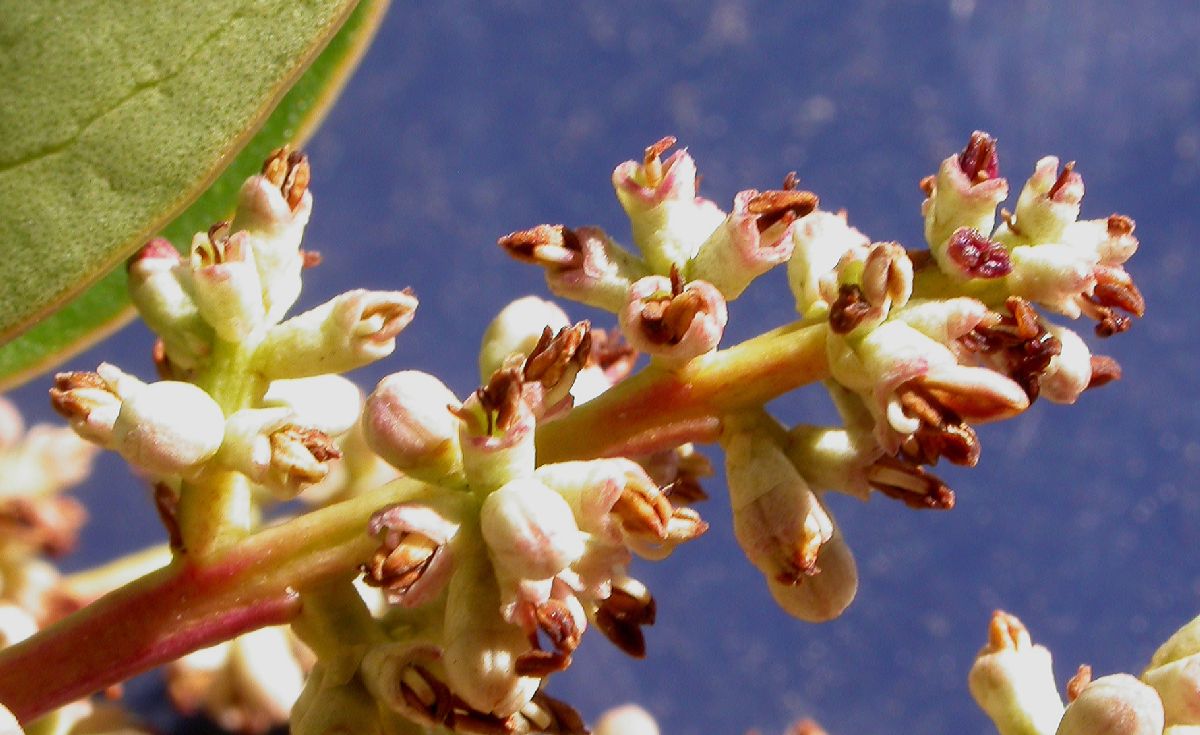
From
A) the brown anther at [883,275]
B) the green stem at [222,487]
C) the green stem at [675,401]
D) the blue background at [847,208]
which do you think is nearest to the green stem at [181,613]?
the green stem at [222,487]

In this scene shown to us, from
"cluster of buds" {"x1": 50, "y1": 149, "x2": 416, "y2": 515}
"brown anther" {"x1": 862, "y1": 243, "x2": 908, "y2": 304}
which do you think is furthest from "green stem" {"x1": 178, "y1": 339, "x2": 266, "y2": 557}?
"brown anther" {"x1": 862, "y1": 243, "x2": 908, "y2": 304}

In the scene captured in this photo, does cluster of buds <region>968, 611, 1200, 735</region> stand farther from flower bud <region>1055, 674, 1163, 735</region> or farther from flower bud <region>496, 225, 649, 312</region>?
flower bud <region>496, 225, 649, 312</region>

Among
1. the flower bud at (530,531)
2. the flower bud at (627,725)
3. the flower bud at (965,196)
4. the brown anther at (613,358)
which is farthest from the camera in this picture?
the flower bud at (627,725)

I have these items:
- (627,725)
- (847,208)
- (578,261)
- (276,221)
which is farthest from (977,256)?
(847,208)

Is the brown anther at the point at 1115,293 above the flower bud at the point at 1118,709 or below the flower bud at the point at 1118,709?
above

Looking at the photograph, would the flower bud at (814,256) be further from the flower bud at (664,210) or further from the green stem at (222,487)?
the green stem at (222,487)
